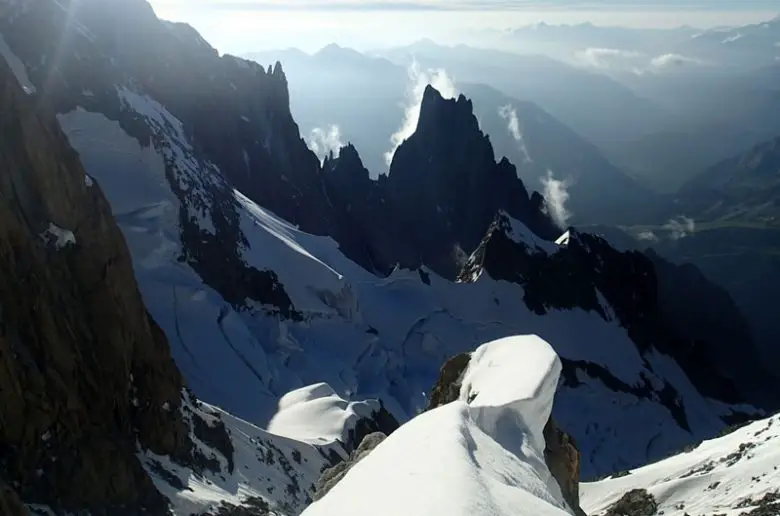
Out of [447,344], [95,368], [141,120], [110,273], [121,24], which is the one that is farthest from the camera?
[121,24]

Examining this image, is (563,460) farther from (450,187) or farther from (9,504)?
(450,187)

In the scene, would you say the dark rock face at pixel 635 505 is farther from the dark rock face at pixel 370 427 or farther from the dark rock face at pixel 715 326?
the dark rock face at pixel 715 326

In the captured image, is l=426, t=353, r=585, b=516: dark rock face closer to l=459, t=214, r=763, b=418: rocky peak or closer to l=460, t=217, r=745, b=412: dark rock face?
l=459, t=214, r=763, b=418: rocky peak

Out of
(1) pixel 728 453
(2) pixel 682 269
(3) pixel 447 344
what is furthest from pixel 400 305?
(2) pixel 682 269

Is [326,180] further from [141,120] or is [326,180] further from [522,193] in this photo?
[141,120]

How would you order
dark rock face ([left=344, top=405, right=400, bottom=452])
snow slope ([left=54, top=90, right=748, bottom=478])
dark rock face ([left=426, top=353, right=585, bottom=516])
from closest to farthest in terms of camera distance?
dark rock face ([left=426, top=353, right=585, bottom=516]) < dark rock face ([left=344, top=405, right=400, bottom=452]) < snow slope ([left=54, top=90, right=748, bottom=478])

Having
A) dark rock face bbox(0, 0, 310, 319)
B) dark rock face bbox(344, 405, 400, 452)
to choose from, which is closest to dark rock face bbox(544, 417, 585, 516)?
dark rock face bbox(344, 405, 400, 452)
